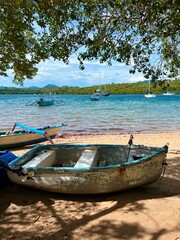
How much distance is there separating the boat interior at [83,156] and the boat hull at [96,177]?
0.47 m

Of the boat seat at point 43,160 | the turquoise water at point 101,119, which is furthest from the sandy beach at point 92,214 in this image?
the turquoise water at point 101,119

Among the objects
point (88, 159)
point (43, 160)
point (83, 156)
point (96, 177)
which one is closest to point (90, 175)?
point (96, 177)

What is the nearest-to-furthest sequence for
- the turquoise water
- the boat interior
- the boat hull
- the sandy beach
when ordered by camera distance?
1. the sandy beach
2. the boat hull
3. the boat interior
4. the turquoise water

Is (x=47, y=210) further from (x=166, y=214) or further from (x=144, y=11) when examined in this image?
(x=144, y=11)

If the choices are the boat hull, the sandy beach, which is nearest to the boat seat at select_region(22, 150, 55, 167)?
the boat hull

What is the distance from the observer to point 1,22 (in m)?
7.98

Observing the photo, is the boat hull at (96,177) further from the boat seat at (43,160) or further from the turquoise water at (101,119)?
the turquoise water at (101,119)

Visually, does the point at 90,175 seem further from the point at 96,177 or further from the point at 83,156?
the point at 83,156

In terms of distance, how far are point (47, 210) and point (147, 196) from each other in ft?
7.49

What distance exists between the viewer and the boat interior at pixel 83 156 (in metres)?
6.76

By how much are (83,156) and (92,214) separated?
1.93m

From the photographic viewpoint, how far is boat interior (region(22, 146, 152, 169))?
6756 mm

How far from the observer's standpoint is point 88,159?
6.75m

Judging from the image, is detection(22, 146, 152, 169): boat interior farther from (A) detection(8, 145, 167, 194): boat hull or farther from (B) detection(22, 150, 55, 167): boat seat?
(A) detection(8, 145, 167, 194): boat hull
